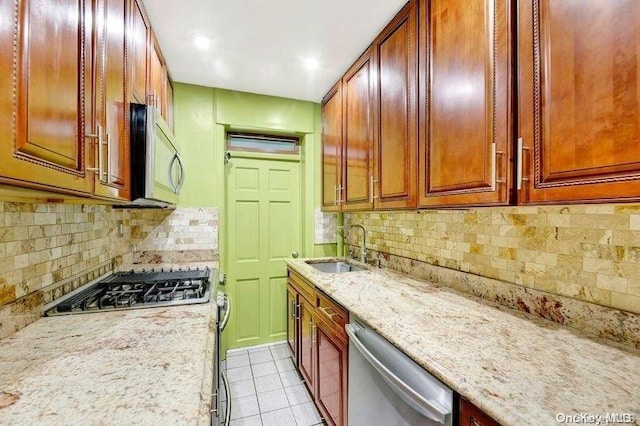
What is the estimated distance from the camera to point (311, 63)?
7.18 ft

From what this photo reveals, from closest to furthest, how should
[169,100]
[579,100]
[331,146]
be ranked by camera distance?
[579,100] → [169,100] → [331,146]

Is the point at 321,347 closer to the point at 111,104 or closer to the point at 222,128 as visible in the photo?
the point at 111,104

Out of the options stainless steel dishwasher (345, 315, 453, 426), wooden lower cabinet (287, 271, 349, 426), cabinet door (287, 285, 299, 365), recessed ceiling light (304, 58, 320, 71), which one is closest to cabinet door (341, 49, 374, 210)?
recessed ceiling light (304, 58, 320, 71)

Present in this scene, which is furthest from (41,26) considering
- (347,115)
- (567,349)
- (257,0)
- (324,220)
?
(324,220)

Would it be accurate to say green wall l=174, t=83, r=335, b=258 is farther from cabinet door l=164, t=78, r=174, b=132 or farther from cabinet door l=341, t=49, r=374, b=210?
cabinet door l=341, t=49, r=374, b=210

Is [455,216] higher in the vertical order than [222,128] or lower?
lower

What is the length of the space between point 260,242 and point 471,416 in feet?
7.82

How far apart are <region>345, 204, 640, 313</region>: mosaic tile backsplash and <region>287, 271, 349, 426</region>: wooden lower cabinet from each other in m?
0.74

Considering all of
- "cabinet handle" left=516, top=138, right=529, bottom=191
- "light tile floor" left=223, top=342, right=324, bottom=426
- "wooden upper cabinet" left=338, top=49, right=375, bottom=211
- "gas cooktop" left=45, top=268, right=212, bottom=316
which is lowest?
"light tile floor" left=223, top=342, right=324, bottom=426

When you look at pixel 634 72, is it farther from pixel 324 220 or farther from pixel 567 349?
pixel 324 220

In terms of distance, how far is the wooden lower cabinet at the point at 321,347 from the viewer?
1.50 m

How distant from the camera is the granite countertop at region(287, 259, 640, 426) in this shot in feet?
2.16

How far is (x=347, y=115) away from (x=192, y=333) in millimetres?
1875

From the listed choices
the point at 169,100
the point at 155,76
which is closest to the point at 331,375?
the point at 155,76
